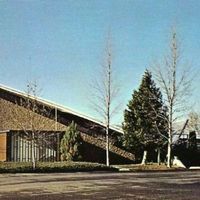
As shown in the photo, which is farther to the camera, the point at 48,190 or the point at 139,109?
the point at 139,109

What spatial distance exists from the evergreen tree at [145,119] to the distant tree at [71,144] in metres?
4.58

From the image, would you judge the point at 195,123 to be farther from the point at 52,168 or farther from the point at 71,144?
the point at 52,168

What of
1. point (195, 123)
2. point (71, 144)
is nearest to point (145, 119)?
point (71, 144)

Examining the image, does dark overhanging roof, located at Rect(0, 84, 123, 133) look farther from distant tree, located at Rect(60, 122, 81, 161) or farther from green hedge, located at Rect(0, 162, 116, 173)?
green hedge, located at Rect(0, 162, 116, 173)

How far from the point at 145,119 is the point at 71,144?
6.42m

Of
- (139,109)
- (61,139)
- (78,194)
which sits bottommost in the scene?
(78,194)

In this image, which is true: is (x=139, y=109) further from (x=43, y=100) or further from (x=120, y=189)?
(x=120, y=189)

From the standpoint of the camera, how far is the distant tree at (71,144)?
34.3m

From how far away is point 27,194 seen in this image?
14359mm

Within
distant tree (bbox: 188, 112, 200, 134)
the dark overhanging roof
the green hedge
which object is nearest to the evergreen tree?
the dark overhanging roof

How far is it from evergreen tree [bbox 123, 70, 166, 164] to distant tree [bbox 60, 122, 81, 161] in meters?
4.58

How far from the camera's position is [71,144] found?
113ft

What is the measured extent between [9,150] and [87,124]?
301 inches

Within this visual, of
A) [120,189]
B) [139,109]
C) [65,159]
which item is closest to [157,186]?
[120,189]
